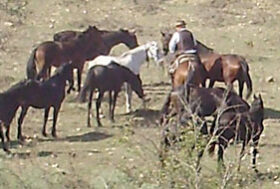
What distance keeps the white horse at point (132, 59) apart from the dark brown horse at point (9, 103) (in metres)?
2.17

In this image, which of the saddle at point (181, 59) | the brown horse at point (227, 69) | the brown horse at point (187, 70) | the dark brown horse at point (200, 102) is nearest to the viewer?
the dark brown horse at point (200, 102)

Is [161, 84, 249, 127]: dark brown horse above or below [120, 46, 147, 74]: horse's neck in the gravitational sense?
below

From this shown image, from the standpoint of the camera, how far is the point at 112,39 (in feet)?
56.1

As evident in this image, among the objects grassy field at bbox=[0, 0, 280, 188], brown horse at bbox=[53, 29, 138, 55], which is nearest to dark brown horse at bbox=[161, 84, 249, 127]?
grassy field at bbox=[0, 0, 280, 188]

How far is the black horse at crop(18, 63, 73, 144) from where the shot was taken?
12.9m

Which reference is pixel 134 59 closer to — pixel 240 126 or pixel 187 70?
pixel 187 70

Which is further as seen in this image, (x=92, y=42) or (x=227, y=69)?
(x=92, y=42)

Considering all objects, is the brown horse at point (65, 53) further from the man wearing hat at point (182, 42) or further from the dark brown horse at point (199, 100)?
the dark brown horse at point (199, 100)

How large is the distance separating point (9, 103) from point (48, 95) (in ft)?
2.69

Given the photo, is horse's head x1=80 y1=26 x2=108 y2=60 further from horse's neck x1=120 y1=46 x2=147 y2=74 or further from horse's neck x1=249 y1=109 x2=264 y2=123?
horse's neck x1=249 y1=109 x2=264 y2=123

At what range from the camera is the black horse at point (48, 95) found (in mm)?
12852

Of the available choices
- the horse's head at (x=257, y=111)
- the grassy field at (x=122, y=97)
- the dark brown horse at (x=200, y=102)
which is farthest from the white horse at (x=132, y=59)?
the horse's head at (x=257, y=111)

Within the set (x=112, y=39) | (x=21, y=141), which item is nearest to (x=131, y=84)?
→ (x=21, y=141)

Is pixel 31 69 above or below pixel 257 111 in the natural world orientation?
above
